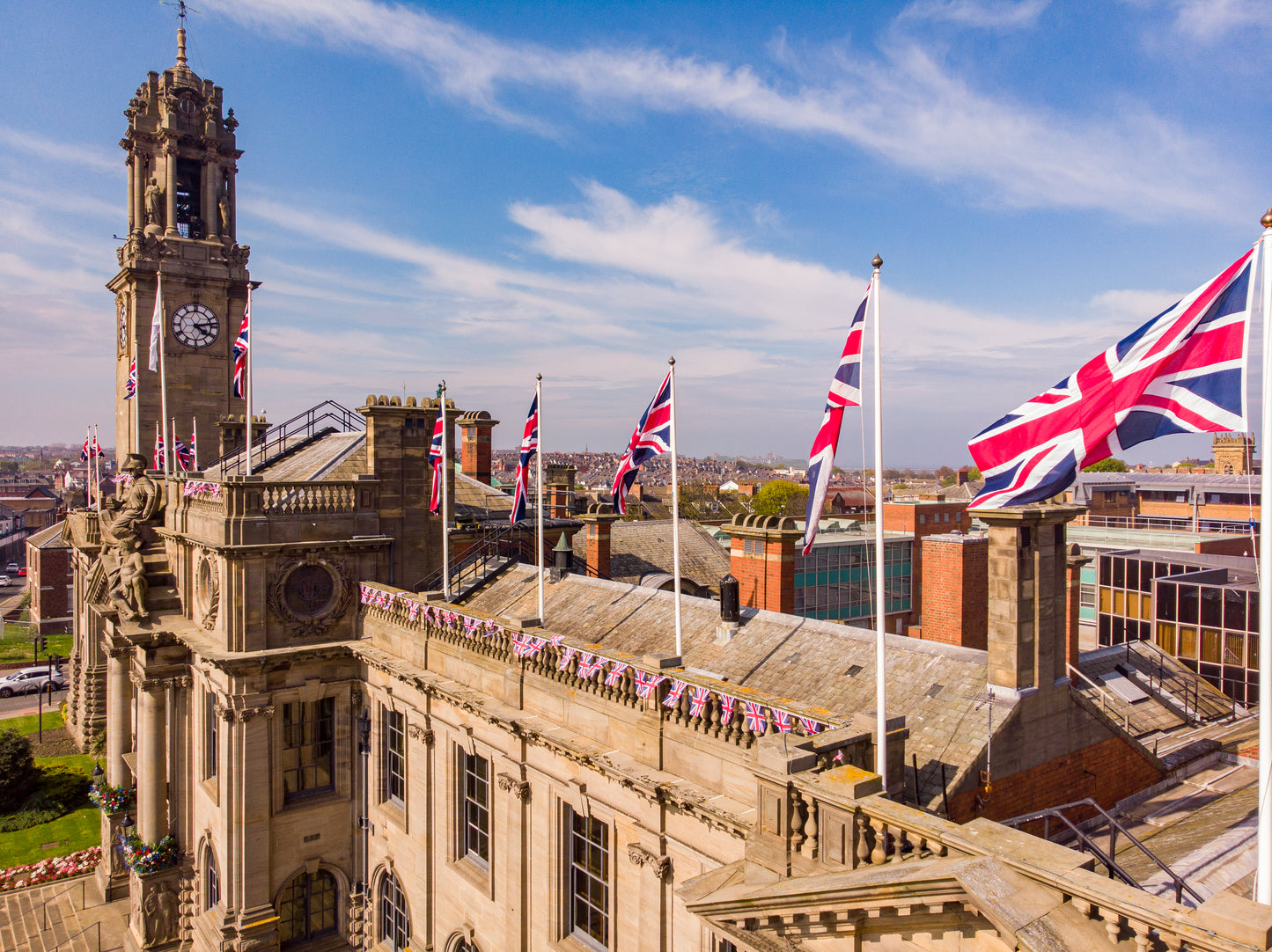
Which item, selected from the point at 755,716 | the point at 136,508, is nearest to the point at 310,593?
the point at 136,508

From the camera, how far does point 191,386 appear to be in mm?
46156

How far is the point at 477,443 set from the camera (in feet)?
123

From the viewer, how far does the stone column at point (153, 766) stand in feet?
99.8

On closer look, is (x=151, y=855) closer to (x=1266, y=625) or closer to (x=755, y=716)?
(x=755, y=716)

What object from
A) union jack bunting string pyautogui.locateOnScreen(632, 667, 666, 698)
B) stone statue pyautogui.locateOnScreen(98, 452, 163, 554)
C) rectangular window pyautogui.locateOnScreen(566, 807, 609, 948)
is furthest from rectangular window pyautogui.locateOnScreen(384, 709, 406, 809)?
stone statue pyautogui.locateOnScreen(98, 452, 163, 554)

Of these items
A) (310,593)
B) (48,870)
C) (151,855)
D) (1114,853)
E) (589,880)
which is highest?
(310,593)

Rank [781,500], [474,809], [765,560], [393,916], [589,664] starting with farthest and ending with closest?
1. [781,500]
2. [393,916]
3. [765,560]
4. [474,809]
5. [589,664]

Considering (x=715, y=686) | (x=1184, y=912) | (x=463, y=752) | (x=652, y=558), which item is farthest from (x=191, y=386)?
(x=1184, y=912)

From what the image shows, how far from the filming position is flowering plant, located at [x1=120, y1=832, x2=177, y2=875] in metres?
29.9

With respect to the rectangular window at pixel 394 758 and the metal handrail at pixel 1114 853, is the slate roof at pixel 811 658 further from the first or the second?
the rectangular window at pixel 394 758

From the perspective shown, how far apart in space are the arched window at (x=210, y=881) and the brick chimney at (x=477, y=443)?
18.1 meters

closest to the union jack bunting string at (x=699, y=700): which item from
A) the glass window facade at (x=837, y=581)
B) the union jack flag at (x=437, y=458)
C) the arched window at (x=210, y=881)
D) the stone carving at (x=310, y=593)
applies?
the union jack flag at (x=437, y=458)

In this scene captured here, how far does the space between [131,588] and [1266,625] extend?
35080mm

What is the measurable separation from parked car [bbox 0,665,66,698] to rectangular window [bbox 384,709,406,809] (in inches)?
2000
